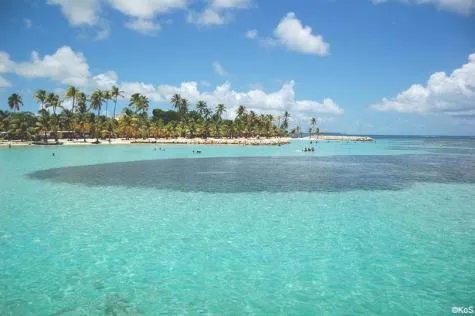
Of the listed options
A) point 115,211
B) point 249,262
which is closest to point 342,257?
point 249,262

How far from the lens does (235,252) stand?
1512 cm

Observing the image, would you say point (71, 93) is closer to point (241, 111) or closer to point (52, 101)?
point (52, 101)

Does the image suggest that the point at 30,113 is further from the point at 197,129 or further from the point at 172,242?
the point at 172,242

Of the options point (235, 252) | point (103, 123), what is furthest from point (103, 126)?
point (235, 252)

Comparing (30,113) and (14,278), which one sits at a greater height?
(30,113)

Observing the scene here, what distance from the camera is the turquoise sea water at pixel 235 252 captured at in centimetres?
1079

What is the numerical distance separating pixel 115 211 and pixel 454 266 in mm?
17503

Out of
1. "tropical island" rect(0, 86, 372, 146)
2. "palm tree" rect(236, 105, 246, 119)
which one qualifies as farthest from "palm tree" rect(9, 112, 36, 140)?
"palm tree" rect(236, 105, 246, 119)

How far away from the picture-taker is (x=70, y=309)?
10148 mm

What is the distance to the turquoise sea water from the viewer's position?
1079 cm

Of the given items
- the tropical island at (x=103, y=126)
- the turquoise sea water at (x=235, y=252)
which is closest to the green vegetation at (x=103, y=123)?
the tropical island at (x=103, y=126)

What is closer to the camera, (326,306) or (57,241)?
(326,306)

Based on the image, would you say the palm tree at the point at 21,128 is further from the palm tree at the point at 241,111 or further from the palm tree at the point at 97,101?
the palm tree at the point at 241,111

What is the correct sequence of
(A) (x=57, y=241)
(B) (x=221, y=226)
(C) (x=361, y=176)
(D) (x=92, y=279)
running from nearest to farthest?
(D) (x=92, y=279) → (A) (x=57, y=241) → (B) (x=221, y=226) → (C) (x=361, y=176)
